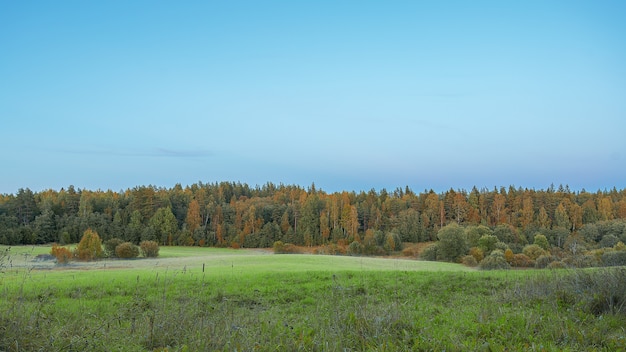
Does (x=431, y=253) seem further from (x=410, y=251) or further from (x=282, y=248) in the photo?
(x=282, y=248)

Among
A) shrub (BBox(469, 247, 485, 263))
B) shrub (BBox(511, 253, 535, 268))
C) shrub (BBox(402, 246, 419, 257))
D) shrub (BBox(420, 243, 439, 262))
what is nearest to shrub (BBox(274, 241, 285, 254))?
shrub (BBox(402, 246, 419, 257))

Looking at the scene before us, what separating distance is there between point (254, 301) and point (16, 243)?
82.7 metres

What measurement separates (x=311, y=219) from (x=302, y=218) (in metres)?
2.16

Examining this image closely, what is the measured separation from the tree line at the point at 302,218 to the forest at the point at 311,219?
219mm

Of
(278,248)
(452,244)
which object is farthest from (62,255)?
(452,244)

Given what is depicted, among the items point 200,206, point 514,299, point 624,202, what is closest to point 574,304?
point 514,299

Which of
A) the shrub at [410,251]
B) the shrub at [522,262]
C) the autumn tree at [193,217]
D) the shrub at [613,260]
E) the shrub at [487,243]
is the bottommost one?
the shrub at [410,251]

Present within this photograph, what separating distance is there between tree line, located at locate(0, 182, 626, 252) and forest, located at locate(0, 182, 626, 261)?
0.72ft

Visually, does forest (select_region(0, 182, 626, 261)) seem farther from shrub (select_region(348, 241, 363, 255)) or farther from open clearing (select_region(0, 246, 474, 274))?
open clearing (select_region(0, 246, 474, 274))

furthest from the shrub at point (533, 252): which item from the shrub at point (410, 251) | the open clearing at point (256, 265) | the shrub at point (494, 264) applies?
the shrub at point (410, 251)

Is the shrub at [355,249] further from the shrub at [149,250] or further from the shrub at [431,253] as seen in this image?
the shrub at [149,250]

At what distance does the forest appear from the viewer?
81.1 metres

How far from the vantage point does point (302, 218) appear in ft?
328

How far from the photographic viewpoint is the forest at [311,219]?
81.1 metres
